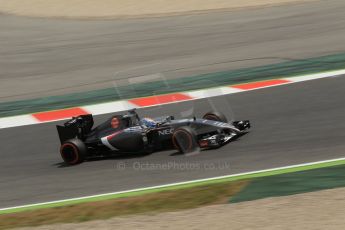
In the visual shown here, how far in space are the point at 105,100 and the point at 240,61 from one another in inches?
147

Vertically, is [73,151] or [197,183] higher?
[73,151]

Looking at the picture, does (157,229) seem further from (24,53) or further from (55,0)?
(55,0)

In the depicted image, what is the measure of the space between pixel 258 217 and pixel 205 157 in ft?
9.29

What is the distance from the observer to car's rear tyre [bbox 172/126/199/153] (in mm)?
10055

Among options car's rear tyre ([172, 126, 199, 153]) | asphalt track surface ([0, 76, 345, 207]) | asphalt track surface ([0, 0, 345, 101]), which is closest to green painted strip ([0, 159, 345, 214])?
asphalt track surface ([0, 76, 345, 207])

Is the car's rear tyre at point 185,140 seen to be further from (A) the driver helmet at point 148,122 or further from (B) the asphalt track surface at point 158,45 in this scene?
(B) the asphalt track surface at point 158,45

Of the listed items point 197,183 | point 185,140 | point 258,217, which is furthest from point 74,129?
point 258,217

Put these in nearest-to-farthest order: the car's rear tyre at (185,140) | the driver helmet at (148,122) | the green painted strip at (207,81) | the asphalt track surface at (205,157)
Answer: the asphalt track surface at (205,157) < the car's rear tyre at (185,140) < the driver helmet at (148,122) < the green painted strip at (207,81)

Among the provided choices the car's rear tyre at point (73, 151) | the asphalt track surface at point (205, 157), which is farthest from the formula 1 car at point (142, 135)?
the asphalt track surface at point (205, 157)

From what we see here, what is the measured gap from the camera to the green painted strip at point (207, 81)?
48.7 ft

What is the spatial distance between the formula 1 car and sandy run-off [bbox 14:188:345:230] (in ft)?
7.90

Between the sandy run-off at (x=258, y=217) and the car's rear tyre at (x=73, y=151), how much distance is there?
2.74 m

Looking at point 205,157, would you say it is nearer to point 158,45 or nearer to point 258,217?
point 258,217

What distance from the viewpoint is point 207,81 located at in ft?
50.8
